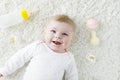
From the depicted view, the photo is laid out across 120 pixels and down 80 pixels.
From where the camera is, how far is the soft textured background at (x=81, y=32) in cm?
147

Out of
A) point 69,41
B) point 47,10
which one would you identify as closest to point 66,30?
point 69,41

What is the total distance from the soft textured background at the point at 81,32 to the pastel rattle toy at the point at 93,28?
0.07 feet

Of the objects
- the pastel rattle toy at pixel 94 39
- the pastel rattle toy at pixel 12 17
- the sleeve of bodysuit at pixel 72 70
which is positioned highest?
the pastel rattle toy at pixel 12 17

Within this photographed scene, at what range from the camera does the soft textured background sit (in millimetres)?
1475

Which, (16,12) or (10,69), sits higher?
(16,12)

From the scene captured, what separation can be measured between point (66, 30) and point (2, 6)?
352 mm

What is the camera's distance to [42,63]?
1.43 meters

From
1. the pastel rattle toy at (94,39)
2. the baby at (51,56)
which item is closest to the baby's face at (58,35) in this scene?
the baby at (51,56)

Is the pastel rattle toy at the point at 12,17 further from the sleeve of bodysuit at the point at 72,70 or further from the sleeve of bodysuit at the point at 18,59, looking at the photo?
the sleeve of bodysuit at the point at 72,70

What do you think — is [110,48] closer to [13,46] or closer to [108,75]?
[108,75]

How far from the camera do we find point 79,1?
4.89ft

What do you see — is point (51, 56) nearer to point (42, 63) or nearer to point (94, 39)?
point (42, 63)

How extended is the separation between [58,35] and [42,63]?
6.1 inches

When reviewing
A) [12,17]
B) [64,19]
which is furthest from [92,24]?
[12,17]
